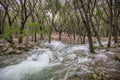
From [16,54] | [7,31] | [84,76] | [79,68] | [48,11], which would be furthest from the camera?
[48,11]

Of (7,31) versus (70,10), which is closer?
(7,31)

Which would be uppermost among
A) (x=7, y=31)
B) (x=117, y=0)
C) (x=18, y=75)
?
(x=117, y=0)

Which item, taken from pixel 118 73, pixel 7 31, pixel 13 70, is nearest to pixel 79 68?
pixel 118 73

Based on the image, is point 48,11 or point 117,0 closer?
point 117,0

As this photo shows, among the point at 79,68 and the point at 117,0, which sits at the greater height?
the point at 117,0

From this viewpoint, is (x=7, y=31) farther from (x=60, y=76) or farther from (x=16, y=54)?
(x=60, y=76)

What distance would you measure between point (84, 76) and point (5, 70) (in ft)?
14.1

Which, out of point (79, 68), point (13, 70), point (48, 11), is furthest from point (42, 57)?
point (48, 11)

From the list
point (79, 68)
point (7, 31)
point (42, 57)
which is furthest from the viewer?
point (7, 31)

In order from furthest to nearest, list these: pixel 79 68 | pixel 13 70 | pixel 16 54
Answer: pixel 16 54 < pixel 13 70 < pixel 79 68

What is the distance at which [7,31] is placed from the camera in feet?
53.6

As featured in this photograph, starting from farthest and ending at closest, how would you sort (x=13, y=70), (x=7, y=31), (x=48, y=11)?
(x=48, y=11) → (x=7, y=31) → (x=13, y=70)

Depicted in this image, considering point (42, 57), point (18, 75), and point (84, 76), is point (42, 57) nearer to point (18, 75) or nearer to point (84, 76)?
point (18, 75)

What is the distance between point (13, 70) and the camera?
30.5ft
